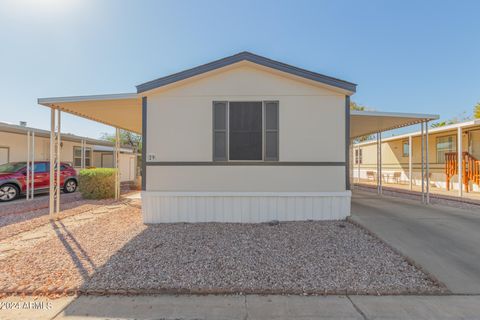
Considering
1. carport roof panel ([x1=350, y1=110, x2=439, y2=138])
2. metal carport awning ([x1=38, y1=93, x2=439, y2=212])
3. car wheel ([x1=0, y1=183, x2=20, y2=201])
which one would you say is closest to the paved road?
metal carport awning ([x1=38, y1=93, x2=439, y2=212])

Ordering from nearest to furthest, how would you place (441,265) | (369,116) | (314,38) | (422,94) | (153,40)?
(441,265)
(369,116)
(153,40)
(314,38)
(422,94)

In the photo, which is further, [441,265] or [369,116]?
[369,116]

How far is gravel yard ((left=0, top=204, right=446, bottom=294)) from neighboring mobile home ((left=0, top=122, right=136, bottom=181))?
8059 mm

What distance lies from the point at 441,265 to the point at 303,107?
3.79m

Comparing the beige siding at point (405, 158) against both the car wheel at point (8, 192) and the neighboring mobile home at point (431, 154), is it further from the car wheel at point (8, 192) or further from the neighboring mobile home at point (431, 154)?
the car wheel at point (8, 192)

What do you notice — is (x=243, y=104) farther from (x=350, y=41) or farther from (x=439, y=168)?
(x=439, y=168)

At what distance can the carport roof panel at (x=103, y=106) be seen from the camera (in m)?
5.56

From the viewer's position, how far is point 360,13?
9.55 meters

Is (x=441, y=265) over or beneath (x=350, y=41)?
beneath

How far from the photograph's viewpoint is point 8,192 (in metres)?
8.61

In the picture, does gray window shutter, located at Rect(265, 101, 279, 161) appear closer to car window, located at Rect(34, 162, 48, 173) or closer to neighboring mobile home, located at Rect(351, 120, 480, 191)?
neighboring mobile home, located at Rect(351, 120, 480, 191)

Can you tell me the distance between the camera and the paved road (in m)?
2.29

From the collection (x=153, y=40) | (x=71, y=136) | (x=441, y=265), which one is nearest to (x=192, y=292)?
(x=441, y=265)

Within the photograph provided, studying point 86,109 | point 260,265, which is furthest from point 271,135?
point 86,109
